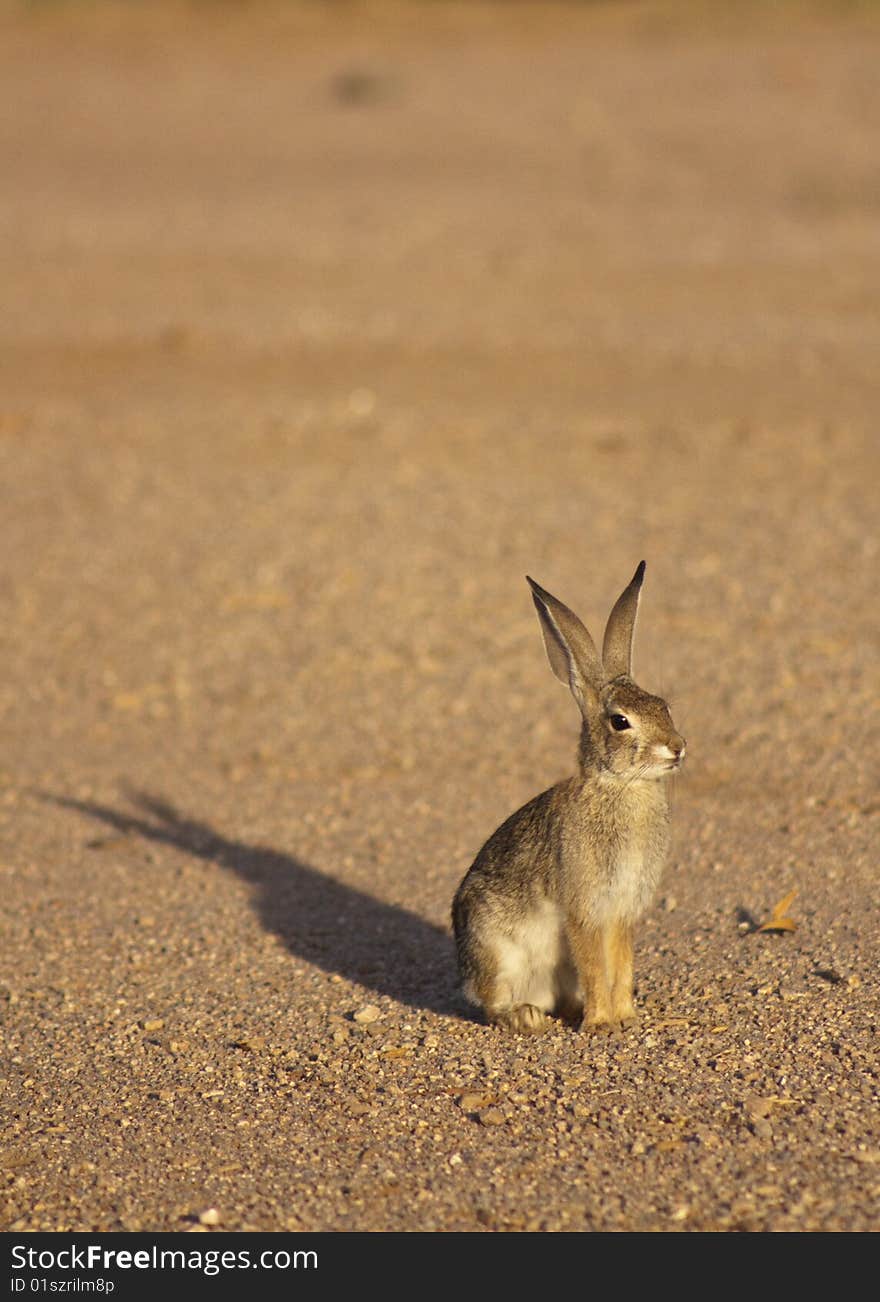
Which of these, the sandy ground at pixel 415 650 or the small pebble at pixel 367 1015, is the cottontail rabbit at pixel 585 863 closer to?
the sandy ground at pixel 415 650

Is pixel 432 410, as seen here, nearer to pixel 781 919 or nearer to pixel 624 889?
pixel 781 919

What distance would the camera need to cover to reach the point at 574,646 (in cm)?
500

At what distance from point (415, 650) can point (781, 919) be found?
11.1 feet

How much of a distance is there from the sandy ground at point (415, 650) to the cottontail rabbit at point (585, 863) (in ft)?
0.61

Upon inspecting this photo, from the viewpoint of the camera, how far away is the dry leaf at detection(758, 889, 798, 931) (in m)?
5.64

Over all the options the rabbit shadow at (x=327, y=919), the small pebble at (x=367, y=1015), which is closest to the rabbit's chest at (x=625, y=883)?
the rabbit shadow at (x=327, y=919)

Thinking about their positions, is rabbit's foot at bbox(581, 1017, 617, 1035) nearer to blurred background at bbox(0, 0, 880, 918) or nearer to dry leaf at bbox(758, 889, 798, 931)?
dry leaf at bbox(758, 889, 798, 931)

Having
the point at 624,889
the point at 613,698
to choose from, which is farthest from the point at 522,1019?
the point at 613,698

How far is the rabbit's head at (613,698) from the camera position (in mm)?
4840

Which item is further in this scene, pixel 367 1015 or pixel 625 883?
pixel 367 1015

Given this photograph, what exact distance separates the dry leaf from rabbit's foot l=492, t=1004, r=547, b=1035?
947mm

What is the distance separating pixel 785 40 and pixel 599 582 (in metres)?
18.3

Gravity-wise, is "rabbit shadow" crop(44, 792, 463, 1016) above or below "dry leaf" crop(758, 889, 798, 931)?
below

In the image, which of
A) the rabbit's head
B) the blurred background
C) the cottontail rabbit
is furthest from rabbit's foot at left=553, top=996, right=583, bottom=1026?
the blurred background
